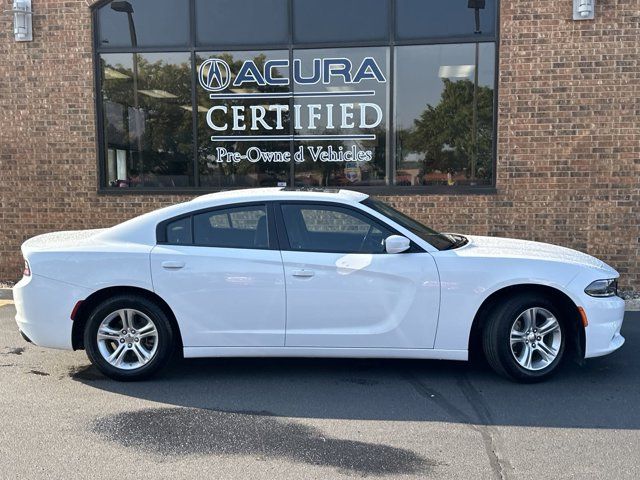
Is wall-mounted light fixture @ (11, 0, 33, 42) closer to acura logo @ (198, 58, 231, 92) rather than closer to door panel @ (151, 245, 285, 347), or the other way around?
acura logo @ (198, 58, 231, 92)

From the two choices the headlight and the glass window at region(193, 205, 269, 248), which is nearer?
the headlight

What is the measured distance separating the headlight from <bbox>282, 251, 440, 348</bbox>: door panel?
121 centimetres

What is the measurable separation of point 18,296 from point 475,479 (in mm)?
3859

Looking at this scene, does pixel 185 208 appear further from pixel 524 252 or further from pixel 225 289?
pixel 524 252

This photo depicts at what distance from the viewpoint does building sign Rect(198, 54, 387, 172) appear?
9266 mm

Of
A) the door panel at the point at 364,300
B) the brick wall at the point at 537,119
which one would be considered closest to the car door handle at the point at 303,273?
the door panel at the point at 364,300

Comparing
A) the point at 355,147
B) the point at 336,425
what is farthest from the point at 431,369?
the point at 355,147

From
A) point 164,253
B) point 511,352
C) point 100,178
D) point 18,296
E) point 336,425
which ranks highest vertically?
point 100,178

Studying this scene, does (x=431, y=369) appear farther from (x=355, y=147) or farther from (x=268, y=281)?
(x=355, y=147)

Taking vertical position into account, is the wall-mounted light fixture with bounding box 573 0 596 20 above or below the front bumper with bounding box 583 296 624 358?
above

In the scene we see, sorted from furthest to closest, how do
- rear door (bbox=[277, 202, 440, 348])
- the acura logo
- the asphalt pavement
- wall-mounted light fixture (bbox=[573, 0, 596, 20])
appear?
1. the acura logo
2. wall-mounted light fixture (bbox=[573, 0, 596, 20])
3. rear door (bbox=[277, 202, 440, 348])
4. the asphalt pavement

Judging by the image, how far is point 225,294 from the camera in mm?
4984

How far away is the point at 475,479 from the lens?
348 cm

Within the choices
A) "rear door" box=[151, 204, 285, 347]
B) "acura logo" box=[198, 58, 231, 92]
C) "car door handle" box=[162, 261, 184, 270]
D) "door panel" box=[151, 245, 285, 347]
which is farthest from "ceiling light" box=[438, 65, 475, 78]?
"car door handle" box=[162, 261, 184, 270]
